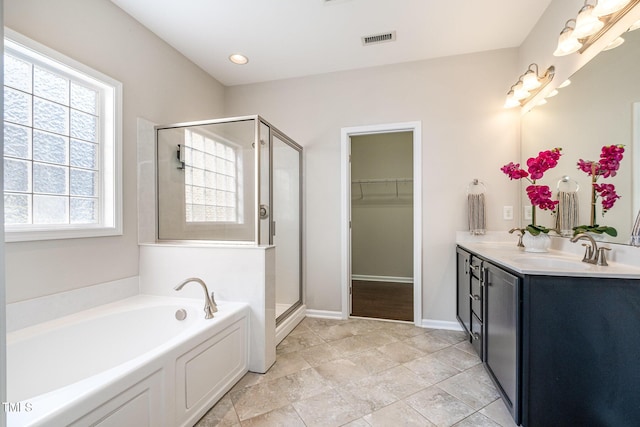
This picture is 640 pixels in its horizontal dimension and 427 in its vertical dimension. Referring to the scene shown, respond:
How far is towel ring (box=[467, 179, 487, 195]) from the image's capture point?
2722 millimetres

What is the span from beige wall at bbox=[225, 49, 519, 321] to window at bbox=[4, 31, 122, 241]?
170cm

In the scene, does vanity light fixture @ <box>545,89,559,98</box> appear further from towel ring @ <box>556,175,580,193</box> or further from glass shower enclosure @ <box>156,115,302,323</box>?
glass shower enclosure @ <box>156,115,302,323</box>

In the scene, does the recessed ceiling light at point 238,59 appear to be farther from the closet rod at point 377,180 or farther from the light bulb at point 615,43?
the light bulb at point 615,43

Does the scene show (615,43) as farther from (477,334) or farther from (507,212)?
(477,334)

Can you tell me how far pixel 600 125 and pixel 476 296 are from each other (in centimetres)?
130

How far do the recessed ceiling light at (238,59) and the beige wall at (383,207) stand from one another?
2310mm

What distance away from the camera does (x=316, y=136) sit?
314 cm

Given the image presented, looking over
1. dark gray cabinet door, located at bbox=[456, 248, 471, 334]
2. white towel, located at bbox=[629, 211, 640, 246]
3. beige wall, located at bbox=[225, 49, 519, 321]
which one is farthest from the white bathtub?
white towel, located at bbox=[629, 211, 640, 246]

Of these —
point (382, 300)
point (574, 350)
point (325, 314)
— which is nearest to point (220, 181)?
point (325, 314)

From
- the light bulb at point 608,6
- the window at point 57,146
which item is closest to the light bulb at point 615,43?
the light bulb at point 608,6

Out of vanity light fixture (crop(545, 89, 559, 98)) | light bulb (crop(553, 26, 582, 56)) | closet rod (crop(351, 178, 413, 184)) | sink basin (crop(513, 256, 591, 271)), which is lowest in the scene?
sink basin (crop(513, 256, 591, 271))

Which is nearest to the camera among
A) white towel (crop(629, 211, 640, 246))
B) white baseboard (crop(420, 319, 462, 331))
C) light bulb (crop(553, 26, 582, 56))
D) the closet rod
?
white towel (crop(629, 211, 640, 246))

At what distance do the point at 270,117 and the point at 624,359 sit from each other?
330 cm

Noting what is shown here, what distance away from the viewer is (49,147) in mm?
1749
